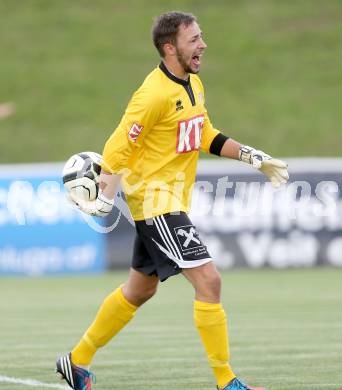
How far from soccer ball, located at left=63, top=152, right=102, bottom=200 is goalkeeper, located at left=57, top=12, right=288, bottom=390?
60mm

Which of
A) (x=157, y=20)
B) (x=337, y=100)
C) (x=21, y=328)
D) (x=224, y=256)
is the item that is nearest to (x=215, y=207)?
(x=224, y=256)

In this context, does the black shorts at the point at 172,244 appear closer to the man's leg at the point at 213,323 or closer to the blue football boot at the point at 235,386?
the man's leg at the point at 213,323

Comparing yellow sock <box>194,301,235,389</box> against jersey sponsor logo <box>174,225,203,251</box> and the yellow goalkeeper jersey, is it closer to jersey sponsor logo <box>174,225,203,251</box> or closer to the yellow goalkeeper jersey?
jersey sponsor logo <box>174,225,203,251</box>

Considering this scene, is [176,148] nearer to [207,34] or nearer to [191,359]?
[191,359]

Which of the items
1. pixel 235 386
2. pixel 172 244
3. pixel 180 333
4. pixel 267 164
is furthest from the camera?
pixel 180 333

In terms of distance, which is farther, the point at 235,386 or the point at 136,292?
the point at 136,292

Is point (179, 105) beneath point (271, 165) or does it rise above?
above

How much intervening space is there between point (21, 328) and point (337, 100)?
16.0m

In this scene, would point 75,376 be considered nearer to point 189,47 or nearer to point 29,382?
point 29,382

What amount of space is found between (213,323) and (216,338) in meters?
0.09

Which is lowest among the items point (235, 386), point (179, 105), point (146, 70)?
point (235, 386)

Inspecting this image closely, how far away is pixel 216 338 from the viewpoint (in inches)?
264

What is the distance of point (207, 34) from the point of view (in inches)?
1099

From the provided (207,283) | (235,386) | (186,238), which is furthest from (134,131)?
(235,386)
